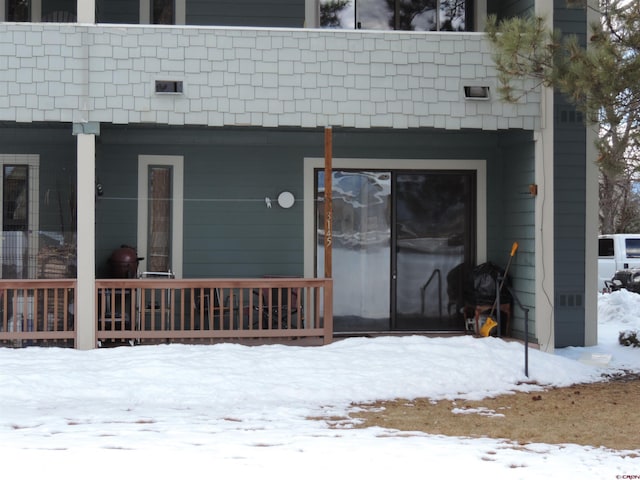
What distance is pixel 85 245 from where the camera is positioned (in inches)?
425

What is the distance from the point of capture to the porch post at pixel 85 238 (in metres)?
10.7

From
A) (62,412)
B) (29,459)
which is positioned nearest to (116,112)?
(62,412)

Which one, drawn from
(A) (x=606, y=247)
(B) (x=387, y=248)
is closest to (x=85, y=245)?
(B) (x=387, y=248)

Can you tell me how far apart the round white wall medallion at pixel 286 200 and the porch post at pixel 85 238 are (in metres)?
2.93

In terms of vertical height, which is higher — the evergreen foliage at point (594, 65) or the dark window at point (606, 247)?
the evergreen foliage at point (594, 65)

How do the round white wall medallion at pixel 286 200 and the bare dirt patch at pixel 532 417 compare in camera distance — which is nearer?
the bare dirt patch at pixel 532 417

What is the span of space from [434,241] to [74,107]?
537cm

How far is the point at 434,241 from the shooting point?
13016 millimetres

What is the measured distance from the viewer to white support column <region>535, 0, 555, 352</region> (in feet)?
37.1

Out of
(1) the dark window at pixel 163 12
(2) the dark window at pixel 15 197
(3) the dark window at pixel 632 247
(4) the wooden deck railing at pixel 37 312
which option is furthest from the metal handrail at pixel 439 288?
(3) the dark window at pixel 632 247

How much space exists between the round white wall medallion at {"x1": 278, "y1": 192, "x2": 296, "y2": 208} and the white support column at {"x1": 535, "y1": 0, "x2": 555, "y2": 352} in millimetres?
3468

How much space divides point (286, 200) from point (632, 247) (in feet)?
43.5

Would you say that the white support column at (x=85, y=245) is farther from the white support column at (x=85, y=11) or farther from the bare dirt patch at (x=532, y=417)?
the bare dirt patch at (x=532, y=417)

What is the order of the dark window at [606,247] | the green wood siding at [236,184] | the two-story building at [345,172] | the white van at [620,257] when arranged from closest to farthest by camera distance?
1. the two-story building at [345,172]
2. the green wood siding at [236,184]
3. the white van at [620,257]
4. the dark window at [606,247]
